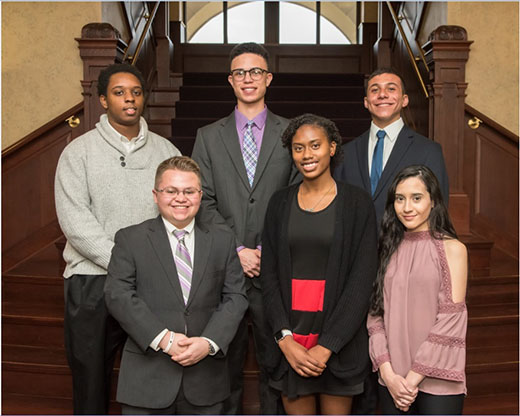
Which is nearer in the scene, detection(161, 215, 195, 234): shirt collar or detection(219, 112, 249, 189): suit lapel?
detection(161, 215, 195, 234): shirt collar

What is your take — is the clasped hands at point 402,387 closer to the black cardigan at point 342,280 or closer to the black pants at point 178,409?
the black cardigan at point 342,280

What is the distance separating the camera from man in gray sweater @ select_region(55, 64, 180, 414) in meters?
2.32

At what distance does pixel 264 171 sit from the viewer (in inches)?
97.6

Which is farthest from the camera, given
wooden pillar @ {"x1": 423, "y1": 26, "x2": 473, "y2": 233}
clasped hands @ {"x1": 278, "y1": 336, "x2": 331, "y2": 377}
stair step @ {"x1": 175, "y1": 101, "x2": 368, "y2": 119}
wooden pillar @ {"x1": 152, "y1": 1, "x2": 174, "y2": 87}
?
wooden pillar @ {"x1": 152, "y1": 1, "x2": 174, "y2": 87}

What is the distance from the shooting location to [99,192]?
2.34 metres

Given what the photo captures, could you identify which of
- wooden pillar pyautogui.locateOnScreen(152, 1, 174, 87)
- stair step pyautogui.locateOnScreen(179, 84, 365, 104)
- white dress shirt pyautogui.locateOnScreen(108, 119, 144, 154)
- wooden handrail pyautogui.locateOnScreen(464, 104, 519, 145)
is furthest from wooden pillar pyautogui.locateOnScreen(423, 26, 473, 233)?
wooden pillar pyautogui.locateOnScreen(152, 1, 174, 87)

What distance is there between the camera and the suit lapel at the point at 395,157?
247cm

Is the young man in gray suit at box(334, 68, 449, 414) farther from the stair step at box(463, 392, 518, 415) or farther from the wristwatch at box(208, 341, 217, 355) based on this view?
the stair step at box(463, 392, 518, 415)

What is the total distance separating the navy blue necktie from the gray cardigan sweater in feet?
3.17

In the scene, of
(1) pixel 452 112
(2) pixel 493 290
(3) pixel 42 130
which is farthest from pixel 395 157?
(3) pixel 42 130

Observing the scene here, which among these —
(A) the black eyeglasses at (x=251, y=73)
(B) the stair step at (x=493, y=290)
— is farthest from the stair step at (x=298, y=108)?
(A) the black eyeglasses at (x=251, y=73)

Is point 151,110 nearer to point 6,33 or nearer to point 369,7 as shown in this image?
point 6,33

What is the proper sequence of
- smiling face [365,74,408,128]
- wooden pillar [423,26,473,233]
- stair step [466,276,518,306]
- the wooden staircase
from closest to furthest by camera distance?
smiling face [365,74,408,128], the wooden staircase, stair step [466,276,518,306], wooden pillar [423,26,473,233]

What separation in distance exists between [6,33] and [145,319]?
3.41 meters
